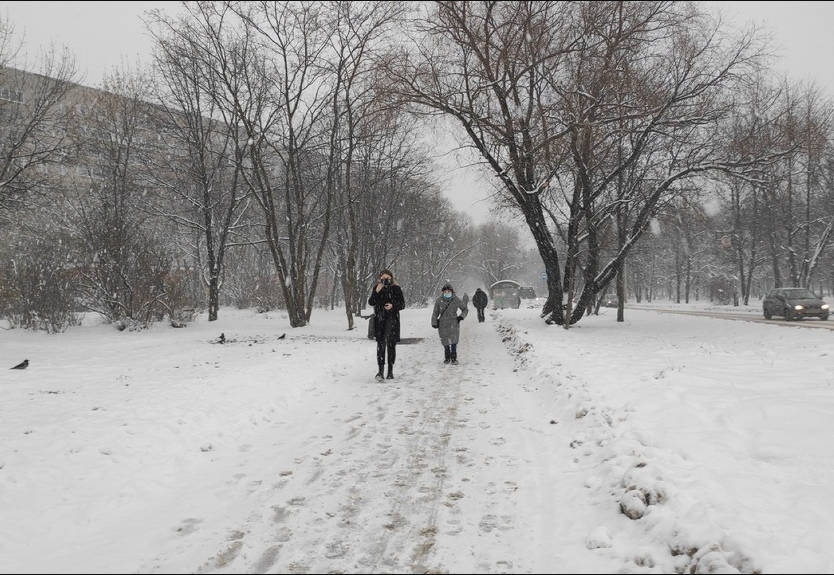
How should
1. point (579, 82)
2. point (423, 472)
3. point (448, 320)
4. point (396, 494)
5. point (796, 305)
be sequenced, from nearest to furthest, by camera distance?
1. point (396, 494)
2. point (423, 472)
3. point (448, 320)
4. point (579, 82)
5. point (796, 305)

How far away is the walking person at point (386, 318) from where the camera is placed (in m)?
9.30

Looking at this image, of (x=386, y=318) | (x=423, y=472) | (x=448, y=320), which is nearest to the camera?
(x=423, y=472)

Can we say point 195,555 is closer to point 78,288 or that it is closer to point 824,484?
point 824,484

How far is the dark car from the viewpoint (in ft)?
73.7

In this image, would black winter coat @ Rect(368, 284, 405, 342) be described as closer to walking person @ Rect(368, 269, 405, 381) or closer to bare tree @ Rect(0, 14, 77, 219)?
walking person @ Rect(368, 269, 405, 381)

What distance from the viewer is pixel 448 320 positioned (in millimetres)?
11539

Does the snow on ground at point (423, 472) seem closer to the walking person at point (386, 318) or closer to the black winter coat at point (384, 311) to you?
the walking person at point (386, 318)

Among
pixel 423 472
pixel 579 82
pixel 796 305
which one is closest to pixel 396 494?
pixel 423 472

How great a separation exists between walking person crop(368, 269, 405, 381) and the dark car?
23.1 metres

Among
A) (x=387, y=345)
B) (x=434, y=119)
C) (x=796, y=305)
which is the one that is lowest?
(x=387, y=345)

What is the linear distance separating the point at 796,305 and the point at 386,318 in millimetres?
23425

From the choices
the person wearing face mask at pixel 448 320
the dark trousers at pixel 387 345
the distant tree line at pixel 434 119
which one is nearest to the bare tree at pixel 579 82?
the distant tree line at pixel 434 119

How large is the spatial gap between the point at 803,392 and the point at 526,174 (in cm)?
1480

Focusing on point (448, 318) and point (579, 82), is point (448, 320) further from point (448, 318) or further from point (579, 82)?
point (579, 82)
